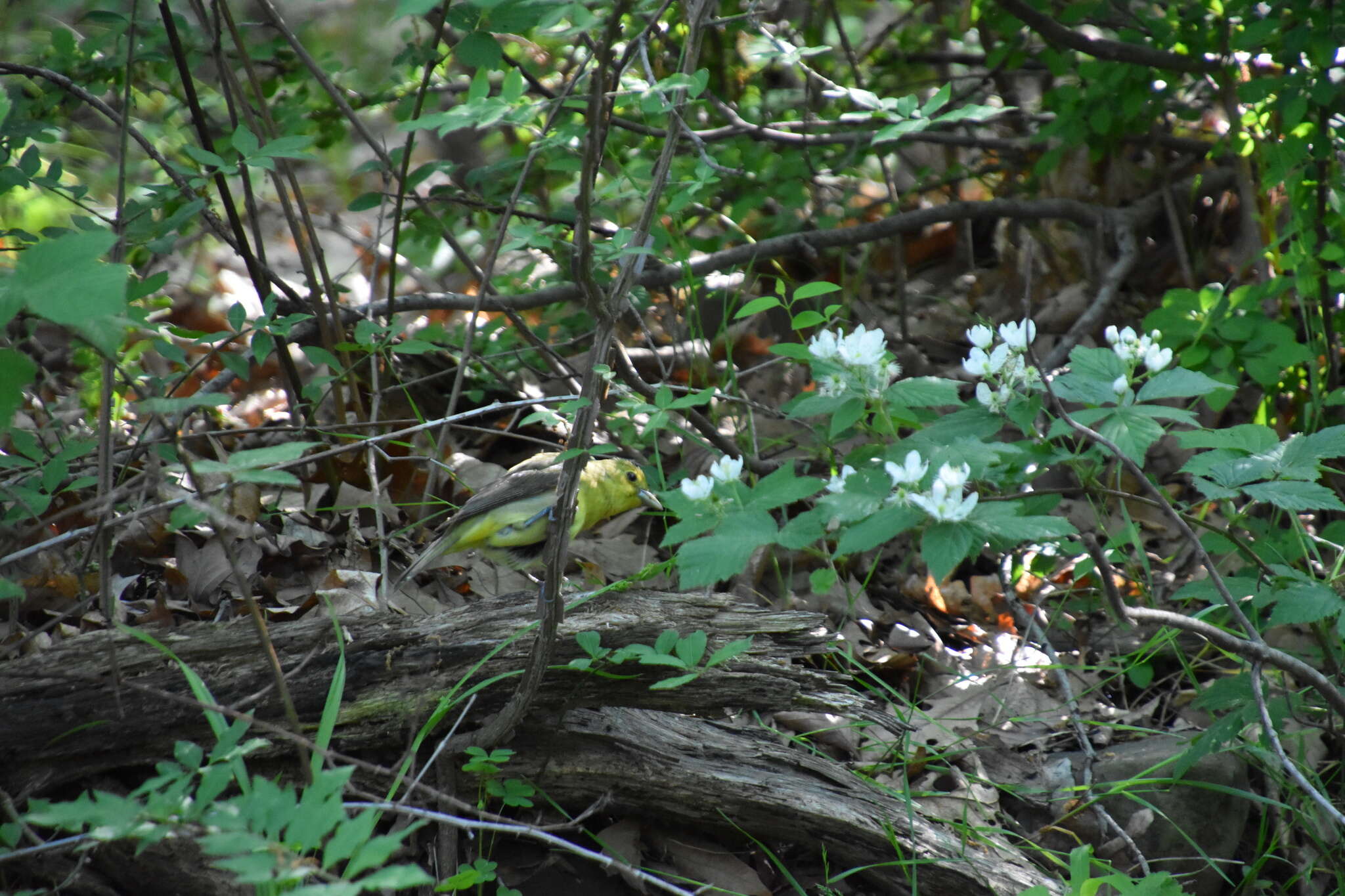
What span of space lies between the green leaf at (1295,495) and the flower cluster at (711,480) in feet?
3.85

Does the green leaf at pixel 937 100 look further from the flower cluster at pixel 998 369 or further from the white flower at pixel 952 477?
the white flower at pixel 952 477

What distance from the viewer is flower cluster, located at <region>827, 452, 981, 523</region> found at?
181cm

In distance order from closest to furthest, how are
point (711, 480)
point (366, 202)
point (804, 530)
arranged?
point (804, 530), point (711, 480), point (366, 202)

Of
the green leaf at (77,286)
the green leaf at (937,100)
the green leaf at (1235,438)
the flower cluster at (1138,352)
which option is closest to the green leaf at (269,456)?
the green leaf at (77,286)

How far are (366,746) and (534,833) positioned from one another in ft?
2.52

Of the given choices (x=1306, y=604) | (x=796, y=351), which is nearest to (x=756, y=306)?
(x=796, y=351)

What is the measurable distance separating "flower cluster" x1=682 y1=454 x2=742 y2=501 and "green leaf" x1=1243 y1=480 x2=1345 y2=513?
1.17m

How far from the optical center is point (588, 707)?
111 inches

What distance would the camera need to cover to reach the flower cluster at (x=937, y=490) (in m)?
1.81

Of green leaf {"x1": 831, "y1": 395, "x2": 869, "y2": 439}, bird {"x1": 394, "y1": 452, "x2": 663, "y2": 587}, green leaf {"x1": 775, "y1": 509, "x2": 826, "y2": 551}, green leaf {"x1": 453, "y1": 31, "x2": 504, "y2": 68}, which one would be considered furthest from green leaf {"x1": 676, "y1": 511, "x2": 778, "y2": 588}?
bird {"x1": 394, "y1": 452, "x2": 663, "y2": 587}

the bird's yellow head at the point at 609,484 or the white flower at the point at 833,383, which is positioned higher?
the white flower at the point at 833,383

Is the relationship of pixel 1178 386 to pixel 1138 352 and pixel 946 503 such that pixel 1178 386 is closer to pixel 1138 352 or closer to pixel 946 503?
pixel 1138 352

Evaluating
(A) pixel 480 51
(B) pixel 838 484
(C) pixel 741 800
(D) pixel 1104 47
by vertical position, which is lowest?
(C) pixel 741 800

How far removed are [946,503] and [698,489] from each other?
18.3 inches
